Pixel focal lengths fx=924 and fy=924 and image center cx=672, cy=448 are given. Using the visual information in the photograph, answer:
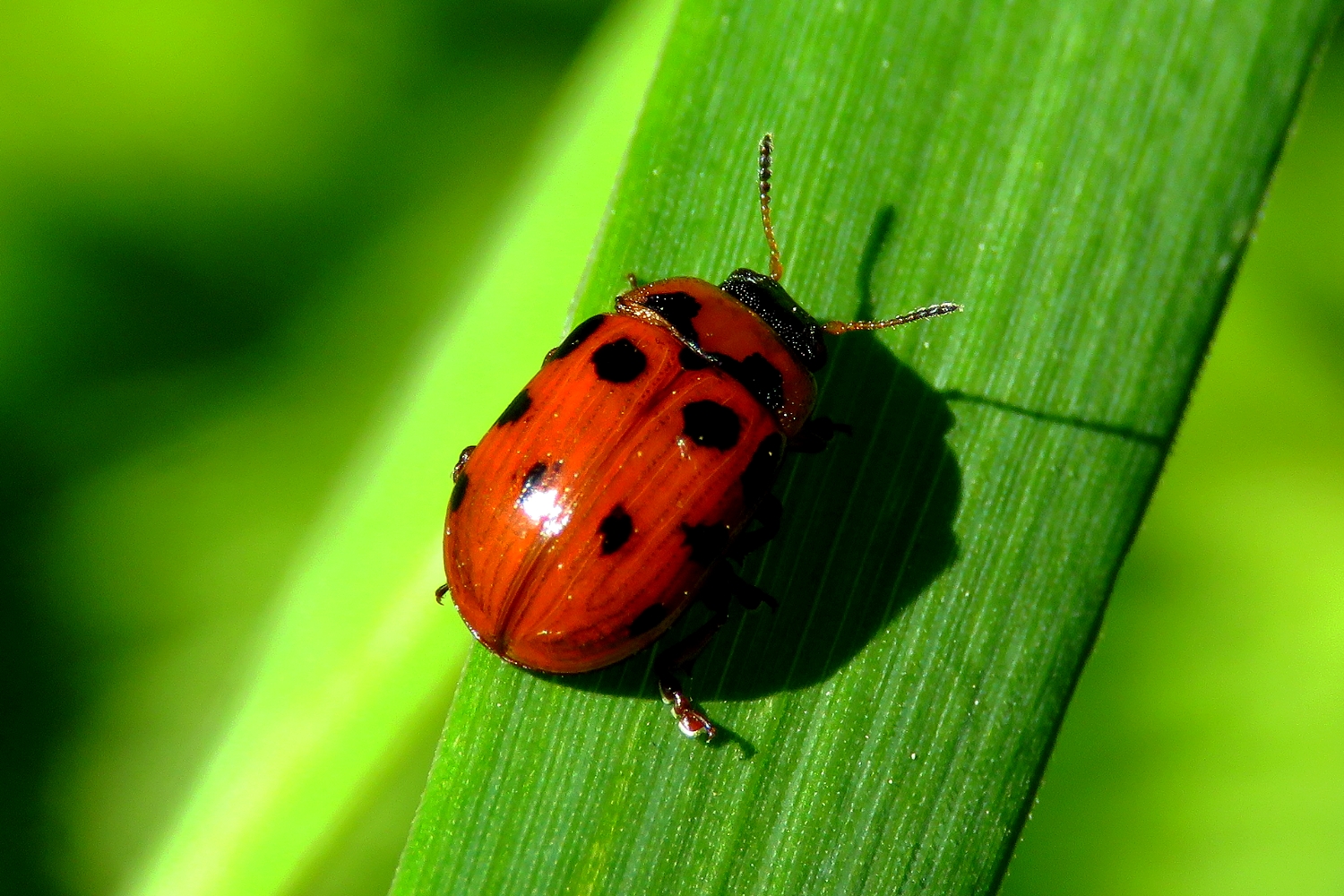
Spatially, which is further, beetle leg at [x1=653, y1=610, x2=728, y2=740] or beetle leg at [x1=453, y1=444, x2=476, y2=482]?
beetle leg at [x1=453, y1=444, x2=476, y2=482]

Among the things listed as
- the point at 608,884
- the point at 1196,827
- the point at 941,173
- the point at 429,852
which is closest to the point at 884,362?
the point at 941,173

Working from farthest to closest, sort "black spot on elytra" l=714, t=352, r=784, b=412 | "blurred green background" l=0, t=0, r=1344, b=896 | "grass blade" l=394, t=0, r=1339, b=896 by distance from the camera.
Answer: "blurred green background" l=0, t=0, r=1344, b=896
"black spot on elytra" l=714, t=352, r=784, b=412
"grass blade" l=394, t=0, r=1339, b=896

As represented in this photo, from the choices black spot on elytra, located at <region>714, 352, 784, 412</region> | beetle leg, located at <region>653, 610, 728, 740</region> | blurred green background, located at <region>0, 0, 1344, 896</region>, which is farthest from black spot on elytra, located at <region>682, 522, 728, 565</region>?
blurred green background, located at <region>0, 0, 1344, 896</region>

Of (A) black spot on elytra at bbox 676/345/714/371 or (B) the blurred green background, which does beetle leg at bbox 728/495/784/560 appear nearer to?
(A) black spot on elytra at bbox 676/345/714/371

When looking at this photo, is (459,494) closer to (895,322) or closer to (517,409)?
(517,409)

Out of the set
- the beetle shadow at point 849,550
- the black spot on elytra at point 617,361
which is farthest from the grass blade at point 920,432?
the black spot on elytra at point 617,361

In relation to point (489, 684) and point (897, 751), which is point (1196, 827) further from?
point (489, 684)

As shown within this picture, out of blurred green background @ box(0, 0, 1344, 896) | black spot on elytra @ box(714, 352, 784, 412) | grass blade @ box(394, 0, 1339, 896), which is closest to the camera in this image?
grass blade @ box(394, 0, 1339, 896)
